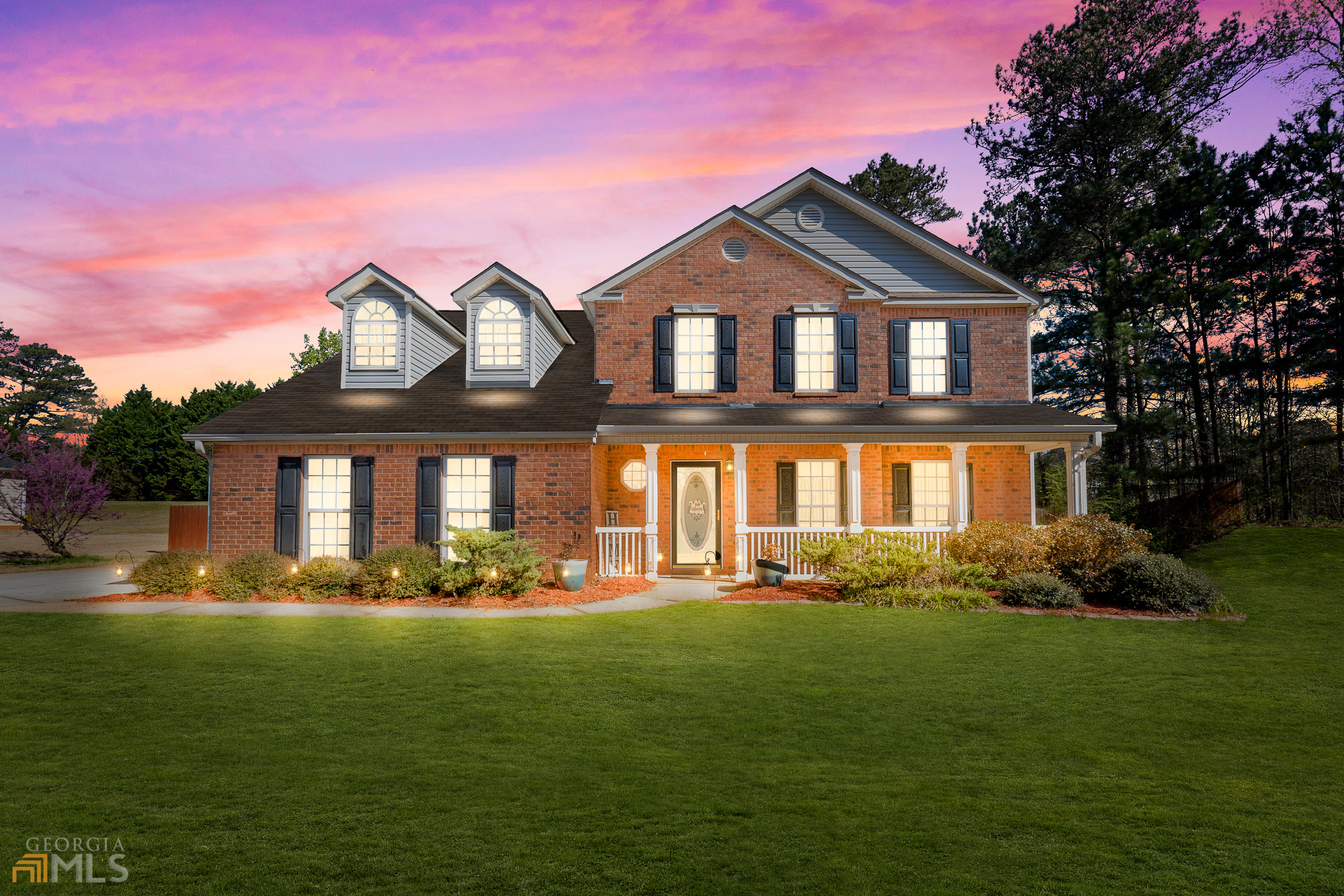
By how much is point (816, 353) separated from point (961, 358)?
3696mm

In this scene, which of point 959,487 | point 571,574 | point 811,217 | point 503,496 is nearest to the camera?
point 571,574

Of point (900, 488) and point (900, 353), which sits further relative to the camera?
point (900, 353)

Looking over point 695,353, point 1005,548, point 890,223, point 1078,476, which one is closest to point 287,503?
point 695,353

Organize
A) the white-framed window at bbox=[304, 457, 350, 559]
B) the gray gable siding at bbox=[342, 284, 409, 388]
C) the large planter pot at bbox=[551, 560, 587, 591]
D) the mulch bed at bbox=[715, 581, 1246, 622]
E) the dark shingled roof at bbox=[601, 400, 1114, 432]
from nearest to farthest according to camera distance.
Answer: the mulch bed at bbox=[715, 581, 1246, 622] → the large planter pot at bbox=[551, 560, 587, 591] → the dark shingled roof at bbox=[601, 400, 1114, 432] → the white-framed window at bbox=[304, 457, 350, 559] → the gray gable siding at bbox=[342, 284, 409, 388]

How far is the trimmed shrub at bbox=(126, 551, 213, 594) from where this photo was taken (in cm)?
1355

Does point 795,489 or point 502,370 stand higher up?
point 502,370

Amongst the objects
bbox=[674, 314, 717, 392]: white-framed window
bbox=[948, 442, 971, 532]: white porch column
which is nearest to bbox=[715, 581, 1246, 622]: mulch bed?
bbox=[948, 442, 971, 532]: white porch column

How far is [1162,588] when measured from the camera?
1250cm

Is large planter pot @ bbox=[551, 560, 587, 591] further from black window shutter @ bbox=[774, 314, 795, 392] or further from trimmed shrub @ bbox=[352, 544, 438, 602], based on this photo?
black window shutter @ bbox=[774, 314, 795, 392]

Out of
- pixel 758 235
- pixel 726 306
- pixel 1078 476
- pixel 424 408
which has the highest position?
pixel 758 235

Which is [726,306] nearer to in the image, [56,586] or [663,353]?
[663,353]

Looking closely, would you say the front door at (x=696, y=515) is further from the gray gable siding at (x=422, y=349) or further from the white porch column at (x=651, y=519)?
the gray gable siding at (x=422, y=349)

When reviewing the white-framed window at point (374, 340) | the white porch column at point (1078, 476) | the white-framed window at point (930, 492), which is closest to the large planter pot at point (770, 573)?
the white-framed window at point (930, 492)

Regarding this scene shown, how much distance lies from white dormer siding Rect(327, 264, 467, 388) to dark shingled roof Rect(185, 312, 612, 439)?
0.28m
